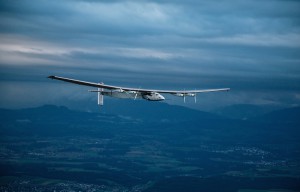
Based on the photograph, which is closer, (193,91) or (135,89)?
(135,89)

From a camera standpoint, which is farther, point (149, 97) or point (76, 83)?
point (149, 97)

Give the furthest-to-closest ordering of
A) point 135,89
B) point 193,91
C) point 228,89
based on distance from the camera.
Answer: point 228,89
point 193,91
point 135,89

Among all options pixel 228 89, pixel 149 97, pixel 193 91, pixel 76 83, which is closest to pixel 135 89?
pixel 149 97

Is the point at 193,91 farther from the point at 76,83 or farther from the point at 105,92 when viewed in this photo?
the point at 76,83

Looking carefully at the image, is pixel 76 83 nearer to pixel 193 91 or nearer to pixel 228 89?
pixel 193 91

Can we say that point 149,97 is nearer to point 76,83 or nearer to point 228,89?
point 76,83

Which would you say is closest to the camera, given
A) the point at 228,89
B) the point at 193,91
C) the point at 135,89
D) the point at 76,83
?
the point at 76,83

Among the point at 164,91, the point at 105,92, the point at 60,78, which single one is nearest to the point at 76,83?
the point at 60,78

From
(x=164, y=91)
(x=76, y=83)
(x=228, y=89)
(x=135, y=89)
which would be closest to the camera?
(x=76, y=83)

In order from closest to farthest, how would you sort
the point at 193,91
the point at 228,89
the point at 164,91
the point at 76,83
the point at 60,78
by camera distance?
1. the point at 60,78
2. the point at 76,83
3. the point at 164,91
4. the point at 193,91
5. the point at 228,89
